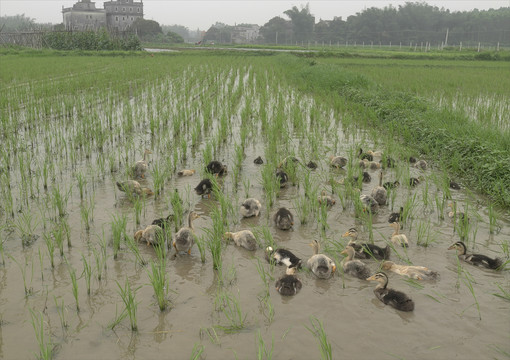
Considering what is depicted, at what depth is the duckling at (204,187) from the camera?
5168 millimetres

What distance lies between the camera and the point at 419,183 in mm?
5734

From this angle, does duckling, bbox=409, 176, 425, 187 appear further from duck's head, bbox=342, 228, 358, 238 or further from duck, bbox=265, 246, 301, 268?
duck, bbox=265, 246, 301, 268

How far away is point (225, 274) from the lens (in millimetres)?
3572

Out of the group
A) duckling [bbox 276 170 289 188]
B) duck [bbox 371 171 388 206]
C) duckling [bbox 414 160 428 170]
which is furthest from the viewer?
duckling [bbox 414 160 428 170]

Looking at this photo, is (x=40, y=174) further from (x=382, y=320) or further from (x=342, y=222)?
(x=382, y=320)

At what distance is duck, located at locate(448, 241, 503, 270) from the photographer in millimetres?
3588

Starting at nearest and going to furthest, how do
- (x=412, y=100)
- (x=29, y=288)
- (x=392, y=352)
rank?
(x=392, y=352), (x=29, y=288), (x=412, y=100)

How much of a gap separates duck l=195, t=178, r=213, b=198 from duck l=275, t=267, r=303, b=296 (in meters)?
2.09

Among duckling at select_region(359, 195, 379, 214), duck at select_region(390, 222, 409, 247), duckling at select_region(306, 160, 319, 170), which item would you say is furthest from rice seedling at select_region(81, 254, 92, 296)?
duckling at select_region(306, 160, 319, 170)

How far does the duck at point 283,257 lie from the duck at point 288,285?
0.21 metres

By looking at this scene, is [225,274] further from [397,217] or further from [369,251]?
[397,217]

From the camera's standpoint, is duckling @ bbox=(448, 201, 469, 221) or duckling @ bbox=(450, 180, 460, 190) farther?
duckling @ bbox=(450, 180, 460, 190)

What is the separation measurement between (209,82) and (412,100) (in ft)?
26.6

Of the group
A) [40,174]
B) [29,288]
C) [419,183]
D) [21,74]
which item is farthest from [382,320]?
[21,74]
